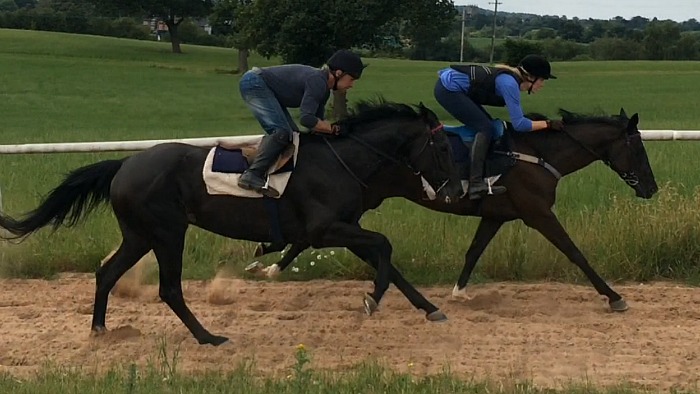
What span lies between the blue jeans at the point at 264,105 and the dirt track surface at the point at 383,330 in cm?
140

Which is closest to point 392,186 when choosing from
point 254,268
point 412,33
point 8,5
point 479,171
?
point 479,171

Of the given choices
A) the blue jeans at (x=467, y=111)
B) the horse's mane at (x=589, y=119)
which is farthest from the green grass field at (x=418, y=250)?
the blue jeans at (x=467, y=111)

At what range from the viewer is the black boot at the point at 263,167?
18.8 ft

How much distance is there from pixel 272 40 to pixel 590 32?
267 ft

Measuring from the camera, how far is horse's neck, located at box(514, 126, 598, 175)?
687 centimetres

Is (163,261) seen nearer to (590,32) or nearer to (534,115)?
(534,115)

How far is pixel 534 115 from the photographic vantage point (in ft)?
22.9

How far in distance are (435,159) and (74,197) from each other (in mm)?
2536

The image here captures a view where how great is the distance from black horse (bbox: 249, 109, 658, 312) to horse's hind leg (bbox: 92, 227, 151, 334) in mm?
1163

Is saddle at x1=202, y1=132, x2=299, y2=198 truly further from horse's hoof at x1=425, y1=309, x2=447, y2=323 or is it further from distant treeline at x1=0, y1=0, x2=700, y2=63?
distant treeline at x1=0, y1=0, x2=700, y2=63

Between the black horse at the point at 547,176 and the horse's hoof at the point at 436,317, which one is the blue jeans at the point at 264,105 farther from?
the horse's hoof at the point at 436,317

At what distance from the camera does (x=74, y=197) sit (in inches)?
245

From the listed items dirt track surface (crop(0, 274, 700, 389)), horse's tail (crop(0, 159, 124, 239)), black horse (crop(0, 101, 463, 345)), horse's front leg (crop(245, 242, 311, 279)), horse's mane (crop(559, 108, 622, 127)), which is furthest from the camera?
horse's front leg (crop(245, 242, 311, 279))

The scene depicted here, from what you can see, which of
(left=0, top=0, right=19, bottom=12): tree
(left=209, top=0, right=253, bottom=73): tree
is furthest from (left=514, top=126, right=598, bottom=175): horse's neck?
(left=0, top=0, right=19, bottom=12): tree
